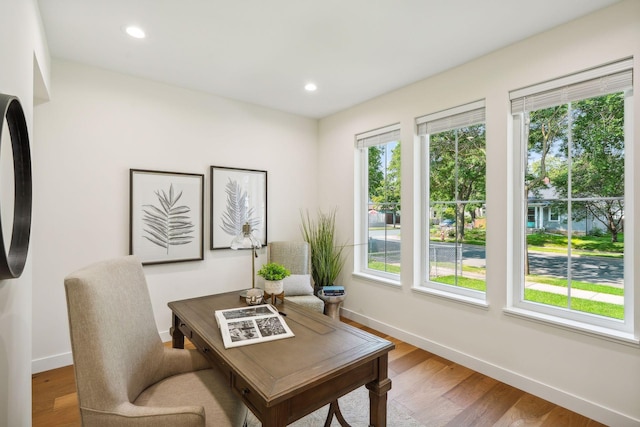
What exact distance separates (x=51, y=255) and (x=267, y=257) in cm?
200

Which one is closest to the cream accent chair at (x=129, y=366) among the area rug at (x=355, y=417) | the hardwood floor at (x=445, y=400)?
the area rug at (x=355, y=417)

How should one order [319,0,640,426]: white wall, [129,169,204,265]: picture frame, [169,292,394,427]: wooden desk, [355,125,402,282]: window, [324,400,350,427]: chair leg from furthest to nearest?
1. [355,125,402,282]: window
2. [129,169,204,265]: picture frame
3. [319,0,640,426]: white wall
4. [324,400,350,427]: chair leg
5. [169,292,394,427]: wooden desk

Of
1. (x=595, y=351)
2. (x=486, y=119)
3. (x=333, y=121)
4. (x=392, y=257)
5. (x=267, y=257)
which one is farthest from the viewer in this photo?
(x=333, y=121)

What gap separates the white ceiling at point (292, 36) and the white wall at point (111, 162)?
0.81ft

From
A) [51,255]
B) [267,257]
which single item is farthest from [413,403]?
[51,255]

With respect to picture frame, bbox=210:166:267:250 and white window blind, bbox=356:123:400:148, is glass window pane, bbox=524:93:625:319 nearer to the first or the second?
white window blind, bbox=356:123:400:148

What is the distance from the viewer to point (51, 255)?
8.42ft

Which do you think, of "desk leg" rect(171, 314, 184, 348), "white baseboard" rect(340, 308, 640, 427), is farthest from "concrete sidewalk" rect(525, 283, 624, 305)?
A: "desk leg" rect(171, 314, 184, 348)

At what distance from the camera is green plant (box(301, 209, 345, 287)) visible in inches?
150

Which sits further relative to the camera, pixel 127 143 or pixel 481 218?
pixel 127 143

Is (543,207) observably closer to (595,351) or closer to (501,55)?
(595,351)

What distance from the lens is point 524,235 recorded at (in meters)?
2.44

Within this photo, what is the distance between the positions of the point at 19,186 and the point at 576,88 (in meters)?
3.18

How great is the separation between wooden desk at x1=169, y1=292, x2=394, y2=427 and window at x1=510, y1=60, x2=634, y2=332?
1642mm
